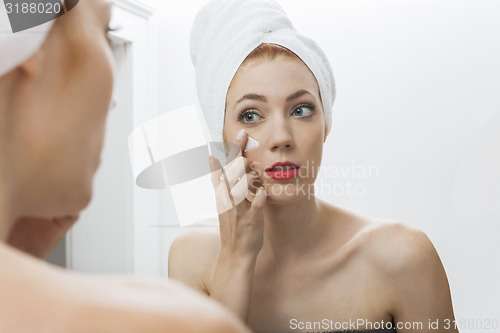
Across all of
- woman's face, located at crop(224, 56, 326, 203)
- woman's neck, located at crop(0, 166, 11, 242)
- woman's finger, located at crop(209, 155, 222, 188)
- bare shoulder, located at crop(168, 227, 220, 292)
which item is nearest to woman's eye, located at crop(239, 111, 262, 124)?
woman's face, located at crop(224, 56, 326, 203)

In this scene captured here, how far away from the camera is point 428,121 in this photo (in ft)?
5.39

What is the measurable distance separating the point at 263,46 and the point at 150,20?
1123 millimetres

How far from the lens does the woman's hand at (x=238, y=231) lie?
903mm

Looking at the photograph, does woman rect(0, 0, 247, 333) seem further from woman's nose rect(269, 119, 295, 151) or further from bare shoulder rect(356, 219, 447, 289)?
bare shoulder rect(356, 219, 447, 289)

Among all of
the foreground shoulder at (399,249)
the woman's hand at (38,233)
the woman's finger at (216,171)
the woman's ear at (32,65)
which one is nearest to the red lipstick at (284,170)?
the woman's finger at (216,171)

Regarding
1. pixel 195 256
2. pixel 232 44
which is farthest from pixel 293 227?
pixel 232 44

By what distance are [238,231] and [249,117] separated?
22 cm

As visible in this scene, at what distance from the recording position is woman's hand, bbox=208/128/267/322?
2.96 ft

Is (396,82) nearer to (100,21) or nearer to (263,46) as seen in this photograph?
(263,46)

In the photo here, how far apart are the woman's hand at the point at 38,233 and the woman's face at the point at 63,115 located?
68 millimetres

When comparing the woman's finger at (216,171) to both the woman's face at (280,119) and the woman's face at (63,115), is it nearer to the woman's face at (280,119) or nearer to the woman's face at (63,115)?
the woman's face at (280,119)

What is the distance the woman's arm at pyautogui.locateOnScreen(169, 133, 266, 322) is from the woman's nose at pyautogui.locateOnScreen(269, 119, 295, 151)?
2.3 inches

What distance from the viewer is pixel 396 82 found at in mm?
1682

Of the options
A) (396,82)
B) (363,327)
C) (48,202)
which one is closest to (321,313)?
(363,327)
